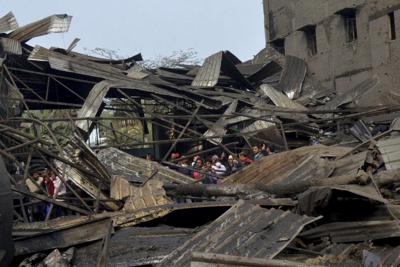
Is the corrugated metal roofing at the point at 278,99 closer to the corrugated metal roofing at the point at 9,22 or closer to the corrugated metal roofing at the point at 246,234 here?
the corrugated metal roofing at the point at 9,22

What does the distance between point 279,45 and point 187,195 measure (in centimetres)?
1712

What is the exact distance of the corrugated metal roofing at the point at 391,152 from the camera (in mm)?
7703

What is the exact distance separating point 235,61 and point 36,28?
22.0 feet

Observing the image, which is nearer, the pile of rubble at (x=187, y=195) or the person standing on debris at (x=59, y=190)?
the pile of rubble at (x=187, y=195)

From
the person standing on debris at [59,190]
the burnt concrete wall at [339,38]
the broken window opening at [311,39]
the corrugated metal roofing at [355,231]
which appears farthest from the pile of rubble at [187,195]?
the broken window opening at [311,39]

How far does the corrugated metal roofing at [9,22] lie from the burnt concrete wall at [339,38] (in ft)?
33.3

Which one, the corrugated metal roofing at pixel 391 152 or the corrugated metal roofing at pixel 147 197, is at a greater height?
the corrugated metal roofing at pixel 391 152

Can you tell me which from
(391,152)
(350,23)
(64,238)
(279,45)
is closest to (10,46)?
(64,238)

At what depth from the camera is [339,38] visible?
68.4 feet

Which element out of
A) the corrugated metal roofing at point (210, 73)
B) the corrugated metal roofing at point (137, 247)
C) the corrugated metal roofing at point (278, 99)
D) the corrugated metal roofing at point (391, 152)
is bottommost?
the corrugated metal roofing at point (137, 247)

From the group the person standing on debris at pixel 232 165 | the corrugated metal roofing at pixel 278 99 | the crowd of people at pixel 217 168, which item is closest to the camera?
the crowd of people at pixel 217 168

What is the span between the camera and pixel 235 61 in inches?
797

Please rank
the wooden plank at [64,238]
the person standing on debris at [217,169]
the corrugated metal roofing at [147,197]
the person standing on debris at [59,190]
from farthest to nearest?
the person standing on debris at [217,169]
the person standing on debris at [59,190]
the corrugated metal roofing at [147,197]
the wooden plank at [64,238]

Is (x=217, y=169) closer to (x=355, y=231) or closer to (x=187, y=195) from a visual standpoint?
(x=187, y=195)
